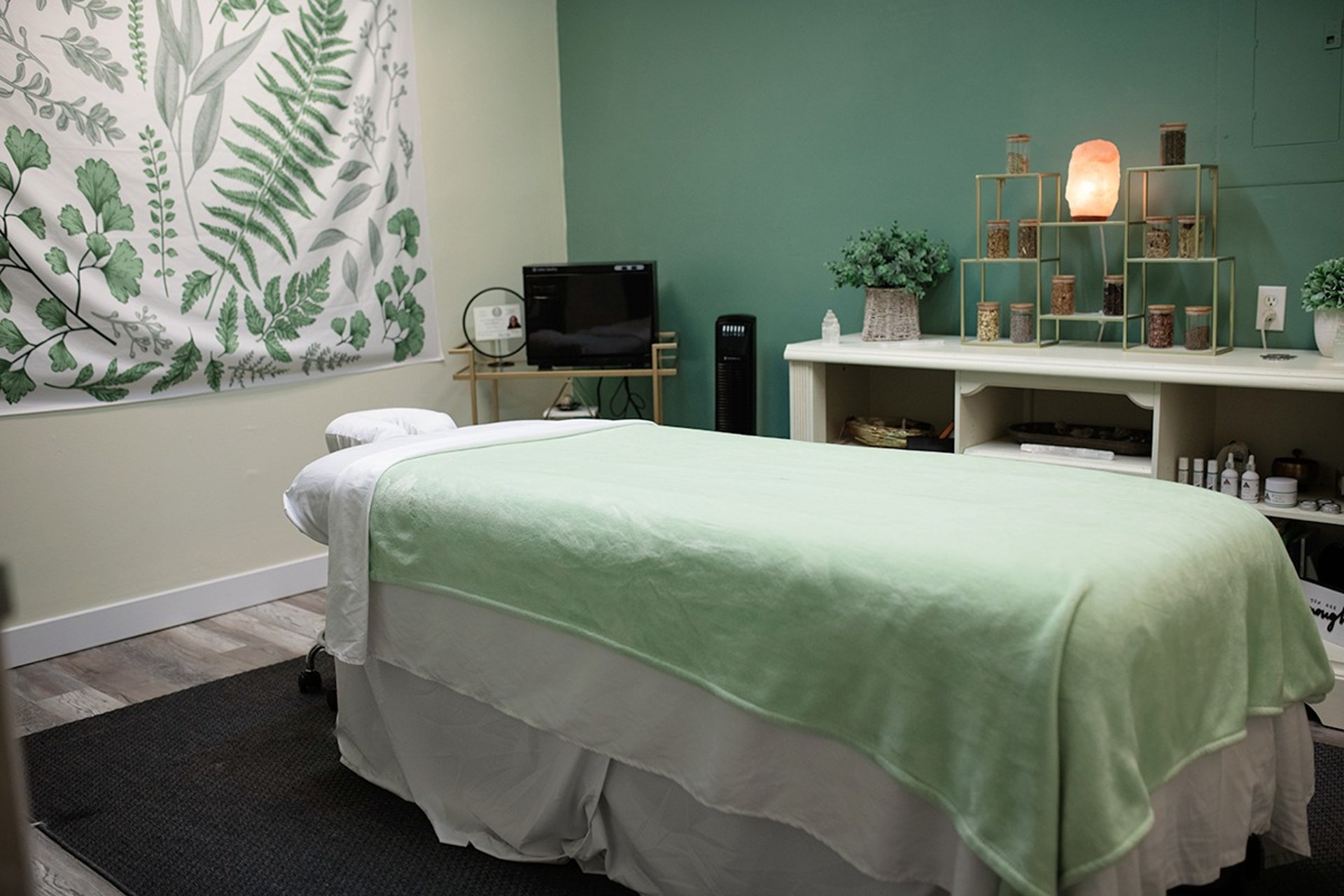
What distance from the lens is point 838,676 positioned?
61.7 inches

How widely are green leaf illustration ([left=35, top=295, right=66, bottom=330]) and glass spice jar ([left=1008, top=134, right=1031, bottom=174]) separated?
2753mm

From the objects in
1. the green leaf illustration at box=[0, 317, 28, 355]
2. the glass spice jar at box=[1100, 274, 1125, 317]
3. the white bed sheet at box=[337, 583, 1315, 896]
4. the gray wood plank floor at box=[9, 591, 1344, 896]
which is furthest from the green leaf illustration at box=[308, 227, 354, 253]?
the glass spice jar at box=[1100, 274, 1125, 317]

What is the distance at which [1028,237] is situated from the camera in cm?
335

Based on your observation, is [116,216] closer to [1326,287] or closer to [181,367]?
[181,367]

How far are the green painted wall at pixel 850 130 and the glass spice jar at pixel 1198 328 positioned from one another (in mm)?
183

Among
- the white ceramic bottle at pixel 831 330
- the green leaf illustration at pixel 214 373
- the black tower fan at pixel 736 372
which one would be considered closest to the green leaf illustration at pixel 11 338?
the green leaf illustration at pixel 214 373

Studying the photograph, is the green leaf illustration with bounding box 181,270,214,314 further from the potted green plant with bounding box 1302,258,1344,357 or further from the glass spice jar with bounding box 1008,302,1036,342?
the potted green plant with bounding box 1302,258,1344,357

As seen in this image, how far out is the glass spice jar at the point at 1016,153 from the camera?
3320 millimetres

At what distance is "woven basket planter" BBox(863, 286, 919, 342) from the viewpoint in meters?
3.55

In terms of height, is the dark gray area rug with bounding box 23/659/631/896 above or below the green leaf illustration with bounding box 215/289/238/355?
below

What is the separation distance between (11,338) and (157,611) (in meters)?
0.93

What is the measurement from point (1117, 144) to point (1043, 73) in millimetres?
314

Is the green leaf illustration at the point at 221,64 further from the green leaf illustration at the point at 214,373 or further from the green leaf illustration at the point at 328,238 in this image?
the green leaf illustration at the point at 214,373

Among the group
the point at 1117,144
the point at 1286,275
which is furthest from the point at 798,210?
the point at 1286,275
